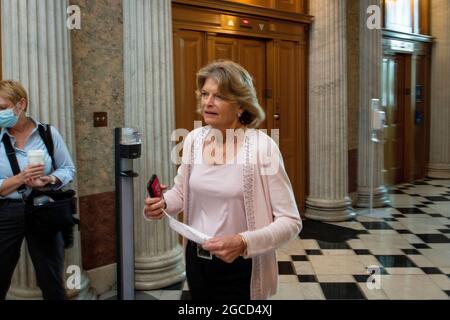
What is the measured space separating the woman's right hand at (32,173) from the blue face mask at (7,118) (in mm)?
274

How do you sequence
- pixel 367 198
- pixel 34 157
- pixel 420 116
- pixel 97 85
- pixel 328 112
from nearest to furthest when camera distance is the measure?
1. pixel 34 157
2. pixel 97 85
3. pixel 328 112
4. pixel 367 198
5. pixel 420 116

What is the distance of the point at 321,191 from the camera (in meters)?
6.36

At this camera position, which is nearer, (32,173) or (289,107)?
(32,173)

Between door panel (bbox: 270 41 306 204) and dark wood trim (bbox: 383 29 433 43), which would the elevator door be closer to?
door panel (bbox: 270 41 306 204)

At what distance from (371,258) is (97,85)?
302cm

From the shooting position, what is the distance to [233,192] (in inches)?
76.2

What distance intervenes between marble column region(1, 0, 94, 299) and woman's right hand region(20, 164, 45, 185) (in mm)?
744

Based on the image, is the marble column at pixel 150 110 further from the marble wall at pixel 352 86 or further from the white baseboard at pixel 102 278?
the marble wall at pixel 352 86

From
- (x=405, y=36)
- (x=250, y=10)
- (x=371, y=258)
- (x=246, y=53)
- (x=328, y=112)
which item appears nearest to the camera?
(x=371, y=258)

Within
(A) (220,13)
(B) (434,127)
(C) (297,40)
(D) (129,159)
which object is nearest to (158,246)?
(D) (129,159)

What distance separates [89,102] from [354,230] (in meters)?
3.55

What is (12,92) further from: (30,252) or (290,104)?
(290,104)

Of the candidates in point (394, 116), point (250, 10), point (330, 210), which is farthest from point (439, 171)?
point (250, 10)

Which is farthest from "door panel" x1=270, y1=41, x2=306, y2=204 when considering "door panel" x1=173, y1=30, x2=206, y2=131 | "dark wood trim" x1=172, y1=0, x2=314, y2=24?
"door panel" x1=173, y1=30, x2=206, y2=131
